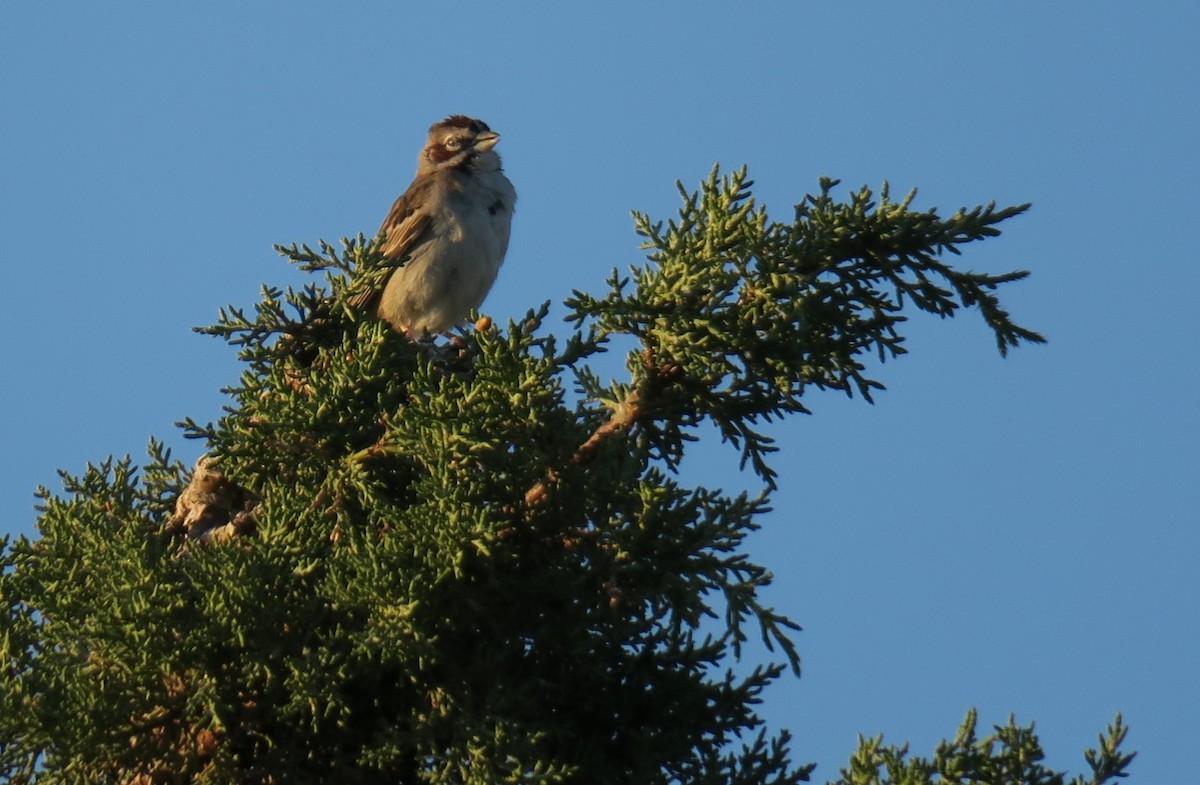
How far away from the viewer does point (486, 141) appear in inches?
413

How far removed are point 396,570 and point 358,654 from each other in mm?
264

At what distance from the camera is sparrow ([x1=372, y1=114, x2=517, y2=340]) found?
916cm

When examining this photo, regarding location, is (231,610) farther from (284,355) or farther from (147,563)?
(284,355)

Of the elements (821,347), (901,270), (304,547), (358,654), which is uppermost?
(901,270)

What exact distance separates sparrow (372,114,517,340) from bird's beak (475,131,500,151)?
396mm

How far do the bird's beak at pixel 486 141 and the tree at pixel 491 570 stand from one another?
565 cm

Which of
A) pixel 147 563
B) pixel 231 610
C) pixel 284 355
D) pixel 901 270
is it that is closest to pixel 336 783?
pixel 231 610

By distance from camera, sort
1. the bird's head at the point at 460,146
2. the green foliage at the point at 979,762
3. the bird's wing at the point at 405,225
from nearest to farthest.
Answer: the green foliage at the point at 979,762, the bird's wing at the point at 405,225, the bird's head at the point at 460,146

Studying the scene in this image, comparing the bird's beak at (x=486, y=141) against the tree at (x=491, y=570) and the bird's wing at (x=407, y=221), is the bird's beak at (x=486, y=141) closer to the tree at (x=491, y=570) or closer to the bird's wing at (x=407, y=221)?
the bird's wing at (x=407, y=221)

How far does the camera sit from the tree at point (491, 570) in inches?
165

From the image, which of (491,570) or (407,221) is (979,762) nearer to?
(491,570)

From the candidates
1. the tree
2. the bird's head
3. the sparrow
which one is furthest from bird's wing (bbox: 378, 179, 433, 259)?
the tree

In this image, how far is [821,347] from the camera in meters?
4.79

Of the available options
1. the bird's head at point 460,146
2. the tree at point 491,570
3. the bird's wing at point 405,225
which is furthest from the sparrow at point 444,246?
the tree at point 491,570
